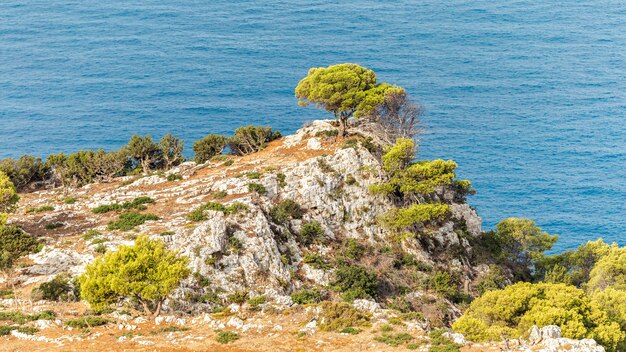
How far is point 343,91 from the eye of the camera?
3679 inches

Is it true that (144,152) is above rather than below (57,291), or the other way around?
above

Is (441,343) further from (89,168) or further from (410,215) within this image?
(89,168)

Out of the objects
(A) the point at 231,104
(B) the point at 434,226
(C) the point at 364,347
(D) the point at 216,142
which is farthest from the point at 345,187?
(A) the point at 231,104

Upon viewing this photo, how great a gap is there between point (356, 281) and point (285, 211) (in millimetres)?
12646

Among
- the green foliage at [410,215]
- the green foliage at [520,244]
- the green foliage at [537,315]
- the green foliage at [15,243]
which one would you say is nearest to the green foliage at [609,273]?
the green foliage at [520,244]

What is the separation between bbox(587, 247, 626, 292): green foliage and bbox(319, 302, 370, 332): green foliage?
36969mm

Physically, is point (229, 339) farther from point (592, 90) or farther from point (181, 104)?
point (592, 90)

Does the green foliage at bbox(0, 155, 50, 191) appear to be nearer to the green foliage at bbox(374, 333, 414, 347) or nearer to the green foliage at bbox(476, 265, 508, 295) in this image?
the green foliage at bbox(476, 265, 508, 295)

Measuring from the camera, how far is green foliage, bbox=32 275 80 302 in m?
62.7

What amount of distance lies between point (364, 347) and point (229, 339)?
10104mm

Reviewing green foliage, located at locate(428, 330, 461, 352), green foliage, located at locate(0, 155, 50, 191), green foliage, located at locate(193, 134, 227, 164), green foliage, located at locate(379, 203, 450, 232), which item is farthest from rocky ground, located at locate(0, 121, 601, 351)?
green foliage, located at locate(0, 155, 50, 191)

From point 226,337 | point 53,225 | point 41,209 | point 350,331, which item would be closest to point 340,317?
point 350,331

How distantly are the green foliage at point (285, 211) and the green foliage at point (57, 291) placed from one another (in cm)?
2284

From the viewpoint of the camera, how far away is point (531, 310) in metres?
59.6
